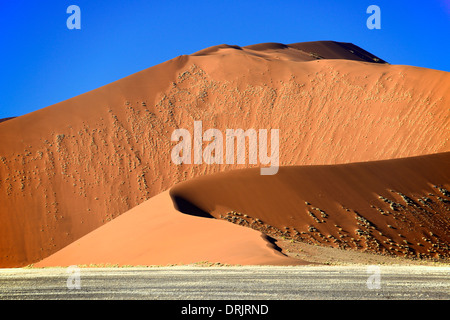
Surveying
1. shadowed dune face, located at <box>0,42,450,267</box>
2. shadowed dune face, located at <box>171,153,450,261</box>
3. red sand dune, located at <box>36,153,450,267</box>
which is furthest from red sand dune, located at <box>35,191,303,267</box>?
shadowed dune face, located at <box>0,42,450,267</box>

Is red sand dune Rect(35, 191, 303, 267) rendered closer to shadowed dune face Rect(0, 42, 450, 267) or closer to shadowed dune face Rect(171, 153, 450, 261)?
shadowed dune face Rect(171, 153, 450, 261)

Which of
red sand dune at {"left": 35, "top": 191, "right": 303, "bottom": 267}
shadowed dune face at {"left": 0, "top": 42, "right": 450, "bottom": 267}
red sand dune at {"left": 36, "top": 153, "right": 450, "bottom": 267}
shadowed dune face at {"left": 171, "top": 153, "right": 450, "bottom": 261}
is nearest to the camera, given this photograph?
red sand dune at {"left": 35, "top": 191, "right": 303, "bottom": 267}

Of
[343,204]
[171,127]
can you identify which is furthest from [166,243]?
[171,127]

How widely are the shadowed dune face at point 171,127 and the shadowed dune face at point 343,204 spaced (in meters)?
17.8

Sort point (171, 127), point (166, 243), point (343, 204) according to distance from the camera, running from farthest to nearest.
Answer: point (171, 127) → point (343, 204) → point (166, 243)

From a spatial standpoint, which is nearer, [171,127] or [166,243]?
[166,243]

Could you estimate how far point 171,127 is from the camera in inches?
2504

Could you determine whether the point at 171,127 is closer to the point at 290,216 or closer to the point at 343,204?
the point at 343,204

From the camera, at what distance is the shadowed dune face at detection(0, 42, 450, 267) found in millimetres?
51156

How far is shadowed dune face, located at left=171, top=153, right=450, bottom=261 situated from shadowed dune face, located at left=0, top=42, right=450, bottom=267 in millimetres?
17792

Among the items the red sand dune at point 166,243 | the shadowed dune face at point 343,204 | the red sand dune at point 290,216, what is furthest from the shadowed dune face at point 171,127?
the shadowed dune face at point 343,204

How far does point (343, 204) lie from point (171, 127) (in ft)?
113

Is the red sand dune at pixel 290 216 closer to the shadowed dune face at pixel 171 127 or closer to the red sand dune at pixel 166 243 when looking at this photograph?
the red sand dune at pixel 166 243
